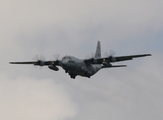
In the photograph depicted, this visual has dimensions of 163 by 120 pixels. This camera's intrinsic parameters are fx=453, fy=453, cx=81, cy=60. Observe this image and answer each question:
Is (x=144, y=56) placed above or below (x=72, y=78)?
above

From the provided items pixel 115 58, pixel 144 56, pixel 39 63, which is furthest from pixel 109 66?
pixel 39 63

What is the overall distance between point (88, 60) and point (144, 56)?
985 centimetres

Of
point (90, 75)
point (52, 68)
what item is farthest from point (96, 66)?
point (52, 68)

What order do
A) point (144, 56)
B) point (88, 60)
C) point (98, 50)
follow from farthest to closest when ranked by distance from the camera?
point (98, 50) → point (88, 60) → point (144, 56)

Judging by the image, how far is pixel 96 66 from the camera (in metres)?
77.4

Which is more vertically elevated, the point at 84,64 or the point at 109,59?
the point at 109,59

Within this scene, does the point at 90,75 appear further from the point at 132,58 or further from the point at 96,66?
the point at 132,58

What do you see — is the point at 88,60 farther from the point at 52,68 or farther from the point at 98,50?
the point at 98,50

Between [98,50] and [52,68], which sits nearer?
[52,68]

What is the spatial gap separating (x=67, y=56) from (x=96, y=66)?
660cm

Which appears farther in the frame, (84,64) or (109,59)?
(84,64)

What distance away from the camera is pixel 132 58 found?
72.1m

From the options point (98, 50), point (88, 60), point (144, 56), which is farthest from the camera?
point (98, 50)

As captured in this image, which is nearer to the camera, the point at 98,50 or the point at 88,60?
the point at 88,60
